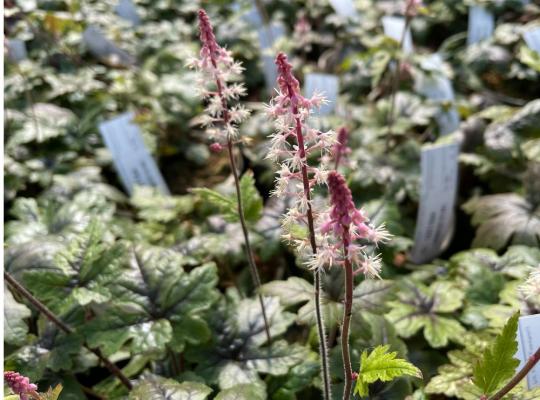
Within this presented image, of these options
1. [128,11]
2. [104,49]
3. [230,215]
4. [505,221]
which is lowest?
[505,221]

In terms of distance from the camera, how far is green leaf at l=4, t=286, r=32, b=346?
191cm

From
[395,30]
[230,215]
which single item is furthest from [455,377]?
[395,30]

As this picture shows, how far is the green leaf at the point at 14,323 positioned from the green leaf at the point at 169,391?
1.60 ft

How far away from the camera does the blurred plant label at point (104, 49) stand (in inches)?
157

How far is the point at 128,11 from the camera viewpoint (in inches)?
174

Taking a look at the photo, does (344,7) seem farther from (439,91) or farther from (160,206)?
(160,206)

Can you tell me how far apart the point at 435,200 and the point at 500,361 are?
133 cm

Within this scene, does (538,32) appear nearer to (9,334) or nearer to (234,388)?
(234,388)

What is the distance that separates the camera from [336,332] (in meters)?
2.22

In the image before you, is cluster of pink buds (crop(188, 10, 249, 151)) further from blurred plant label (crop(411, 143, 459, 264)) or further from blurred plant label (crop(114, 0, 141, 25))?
blurred plant label (crop(114, 0, 141, 25))

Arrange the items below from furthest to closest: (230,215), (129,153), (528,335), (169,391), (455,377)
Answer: (129,153) < (230,215) < (455,377) < (169,391) < (528,335)

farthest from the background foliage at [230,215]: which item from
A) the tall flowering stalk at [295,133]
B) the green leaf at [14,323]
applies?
the tall flowering stalk at [295,133]

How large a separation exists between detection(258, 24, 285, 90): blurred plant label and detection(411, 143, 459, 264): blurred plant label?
1.45 meters

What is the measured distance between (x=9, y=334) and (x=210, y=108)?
1.05 m
